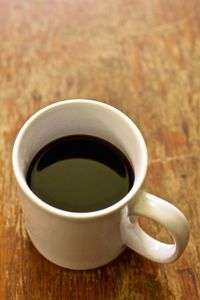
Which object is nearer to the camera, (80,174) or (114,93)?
(80,174)

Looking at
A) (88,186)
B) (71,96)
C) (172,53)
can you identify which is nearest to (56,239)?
(88,186)

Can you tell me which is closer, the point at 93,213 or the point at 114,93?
the point at 93,213

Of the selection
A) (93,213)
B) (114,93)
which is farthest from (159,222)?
(114,93)

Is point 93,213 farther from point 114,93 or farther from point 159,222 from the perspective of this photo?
point 114,93
